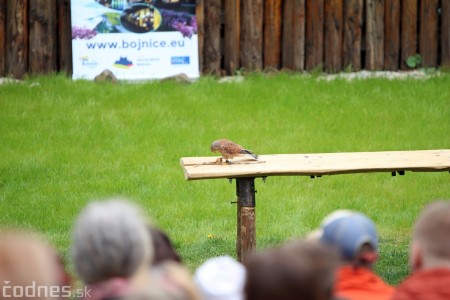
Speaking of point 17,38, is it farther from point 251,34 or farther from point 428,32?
point 428,32

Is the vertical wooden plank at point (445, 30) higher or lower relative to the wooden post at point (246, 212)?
higher

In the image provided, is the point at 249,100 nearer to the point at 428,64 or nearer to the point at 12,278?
the point at 428,64

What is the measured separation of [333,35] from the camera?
45.7 ft

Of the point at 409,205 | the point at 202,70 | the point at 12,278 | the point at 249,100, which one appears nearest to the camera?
the point at 12,278

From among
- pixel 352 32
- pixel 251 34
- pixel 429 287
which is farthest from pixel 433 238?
pixel 352 32

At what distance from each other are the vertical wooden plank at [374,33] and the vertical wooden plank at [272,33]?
4.35ft

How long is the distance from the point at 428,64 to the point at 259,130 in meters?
3.65

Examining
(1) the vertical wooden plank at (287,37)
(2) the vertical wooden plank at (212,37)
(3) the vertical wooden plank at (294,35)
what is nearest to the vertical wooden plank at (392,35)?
(3) the vertical wooden plank at (294,35)

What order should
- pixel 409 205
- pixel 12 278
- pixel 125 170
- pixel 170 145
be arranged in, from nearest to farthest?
pixel 12 278 → pixel 409 205 → pixel 125 170 → pixel 170 145

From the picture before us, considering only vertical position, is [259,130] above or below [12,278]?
below

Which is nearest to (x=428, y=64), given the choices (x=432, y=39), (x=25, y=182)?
(x=432, y=39)

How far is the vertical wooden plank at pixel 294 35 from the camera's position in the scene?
44.9 ft

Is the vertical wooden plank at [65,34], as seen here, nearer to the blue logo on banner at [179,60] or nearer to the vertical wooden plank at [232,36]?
the blue logo on banner at [179,60]

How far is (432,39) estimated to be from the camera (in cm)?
A: 1418
